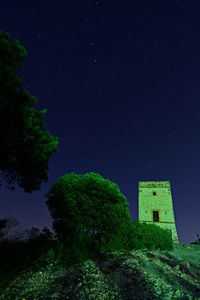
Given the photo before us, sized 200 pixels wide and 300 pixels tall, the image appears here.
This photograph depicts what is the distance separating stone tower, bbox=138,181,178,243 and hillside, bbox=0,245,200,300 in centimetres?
2082

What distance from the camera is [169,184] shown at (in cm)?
3192

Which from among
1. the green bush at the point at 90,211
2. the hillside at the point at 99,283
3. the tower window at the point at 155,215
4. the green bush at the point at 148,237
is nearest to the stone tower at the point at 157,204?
the tower window at the point at 155,215

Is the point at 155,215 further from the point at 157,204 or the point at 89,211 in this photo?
Result: the point at 89,211

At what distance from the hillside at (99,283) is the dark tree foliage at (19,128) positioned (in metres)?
3.44

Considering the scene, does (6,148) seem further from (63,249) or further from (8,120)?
(63,249)

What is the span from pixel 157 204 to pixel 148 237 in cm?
1366

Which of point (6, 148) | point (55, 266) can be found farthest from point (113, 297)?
point (6, 148)

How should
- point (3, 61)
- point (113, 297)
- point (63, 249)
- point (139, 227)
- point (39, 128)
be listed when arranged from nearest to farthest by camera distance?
point (113, 297) → point (3, 61) → point (39, 128) → point (63, 249) → point (139, 227)

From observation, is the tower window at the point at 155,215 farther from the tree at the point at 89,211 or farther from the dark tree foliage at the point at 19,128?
the dark tree foliage at the point at 19,128

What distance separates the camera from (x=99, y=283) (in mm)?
7160

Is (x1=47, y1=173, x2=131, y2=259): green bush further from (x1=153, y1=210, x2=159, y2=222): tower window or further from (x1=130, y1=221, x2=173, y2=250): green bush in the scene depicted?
(x1=153, y1=210, x2=159, y2=222): tower window

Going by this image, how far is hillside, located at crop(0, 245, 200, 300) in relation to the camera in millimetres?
6341

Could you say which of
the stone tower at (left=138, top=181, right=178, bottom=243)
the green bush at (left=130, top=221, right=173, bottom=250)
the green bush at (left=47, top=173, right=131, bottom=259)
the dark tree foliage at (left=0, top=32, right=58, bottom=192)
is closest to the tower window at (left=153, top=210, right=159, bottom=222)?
the stone tower at (left=138, top=181, right=178, bottom=243)

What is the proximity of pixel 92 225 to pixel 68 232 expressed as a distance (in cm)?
156
